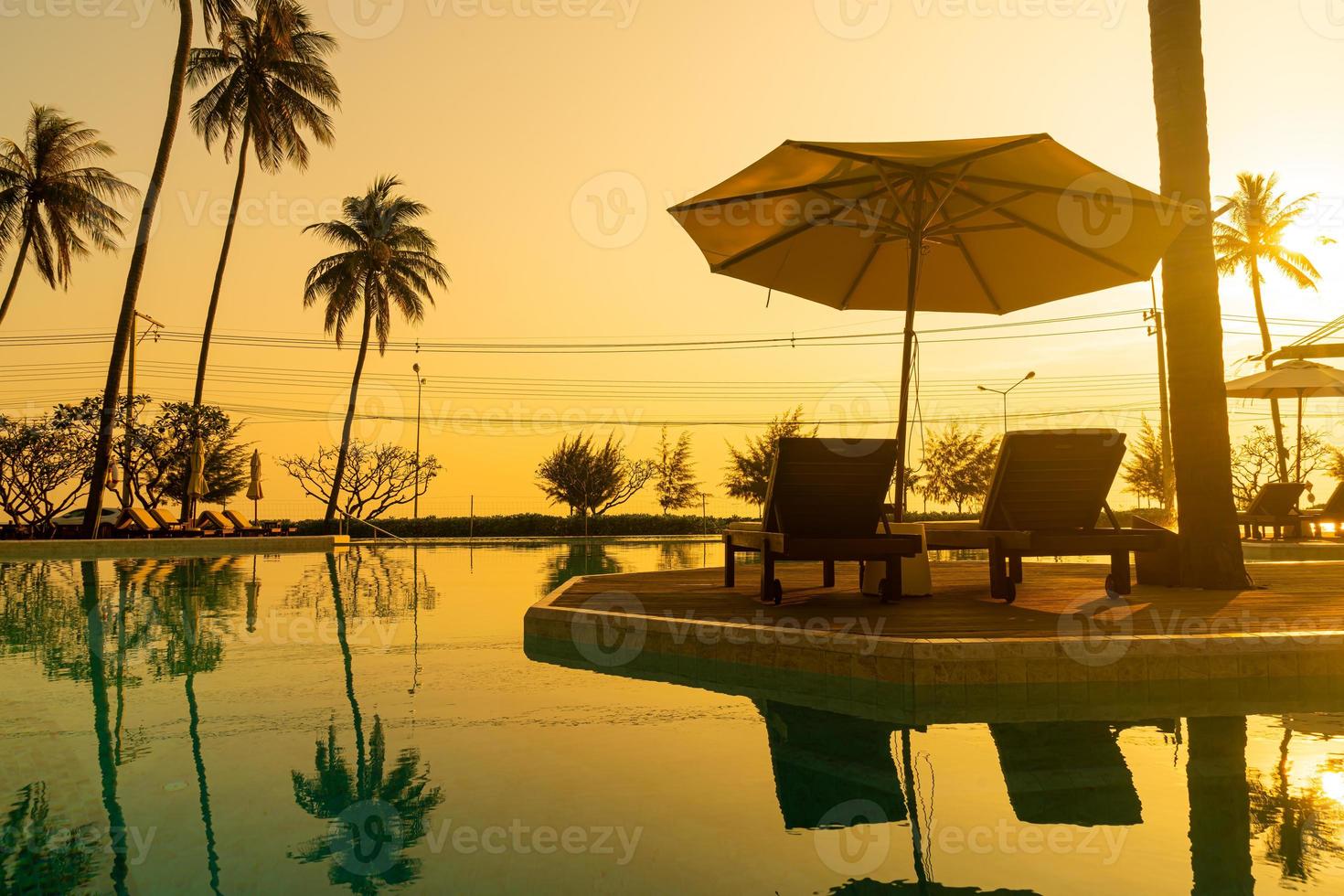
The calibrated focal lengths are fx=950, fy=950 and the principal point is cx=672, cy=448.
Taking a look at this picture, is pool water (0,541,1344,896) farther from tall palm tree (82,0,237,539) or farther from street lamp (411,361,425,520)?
street lamp (411,361,425,520)

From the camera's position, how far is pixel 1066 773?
379cm

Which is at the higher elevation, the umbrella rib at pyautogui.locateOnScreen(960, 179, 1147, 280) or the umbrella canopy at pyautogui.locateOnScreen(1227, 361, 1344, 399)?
the umbrella rib at pyautogui.locateOnScreen(960, 179, 1147, 280)

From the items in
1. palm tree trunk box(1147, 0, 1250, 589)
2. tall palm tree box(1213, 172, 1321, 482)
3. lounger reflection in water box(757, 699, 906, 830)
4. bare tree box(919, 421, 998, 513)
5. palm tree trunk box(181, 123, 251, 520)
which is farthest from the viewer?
bare tree box(919, 421, 998, 513)

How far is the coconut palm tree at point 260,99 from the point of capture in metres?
28.1

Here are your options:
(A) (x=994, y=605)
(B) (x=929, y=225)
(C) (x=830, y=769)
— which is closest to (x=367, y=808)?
(C) (x=830, y=769)

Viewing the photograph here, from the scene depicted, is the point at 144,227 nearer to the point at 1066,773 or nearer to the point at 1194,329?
the point at 1194,329

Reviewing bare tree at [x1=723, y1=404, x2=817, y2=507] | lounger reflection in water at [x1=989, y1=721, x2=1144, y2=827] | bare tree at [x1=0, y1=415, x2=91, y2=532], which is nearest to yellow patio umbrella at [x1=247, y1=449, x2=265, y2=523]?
bare tree at [x1=0, y1=415, x2=91, y2=532]

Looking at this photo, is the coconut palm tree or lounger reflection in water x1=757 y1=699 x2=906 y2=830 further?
the coconut palm tree

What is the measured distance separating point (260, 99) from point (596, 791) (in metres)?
30.1

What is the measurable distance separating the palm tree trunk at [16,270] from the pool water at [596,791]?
28.7 metres

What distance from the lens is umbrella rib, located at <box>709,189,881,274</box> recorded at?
28.0 feet

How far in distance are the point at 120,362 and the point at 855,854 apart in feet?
82.1

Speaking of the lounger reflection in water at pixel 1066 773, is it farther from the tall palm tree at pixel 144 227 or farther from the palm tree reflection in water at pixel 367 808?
the tall palm tree at pixel 144 227

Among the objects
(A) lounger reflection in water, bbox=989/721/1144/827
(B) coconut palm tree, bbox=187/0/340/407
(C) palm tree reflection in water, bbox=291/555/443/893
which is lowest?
(A) lounger reflection in water, bbox=989/721/1144/827
